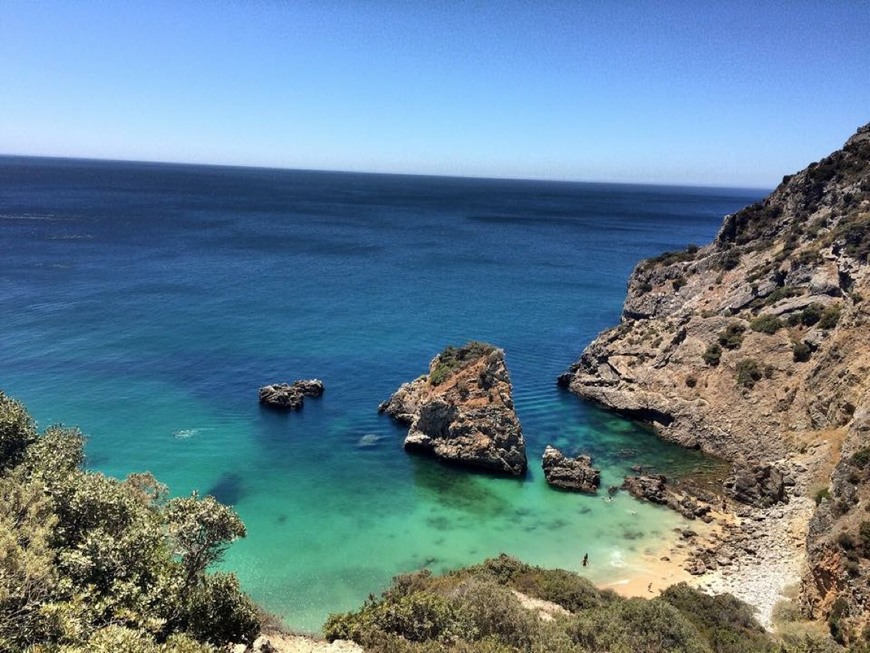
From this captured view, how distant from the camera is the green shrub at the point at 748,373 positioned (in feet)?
156

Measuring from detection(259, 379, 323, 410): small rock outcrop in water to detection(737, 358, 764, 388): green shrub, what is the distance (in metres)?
35.9

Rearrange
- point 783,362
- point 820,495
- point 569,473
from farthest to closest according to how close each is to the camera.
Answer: point 783,362
point 569,473
point 820,495

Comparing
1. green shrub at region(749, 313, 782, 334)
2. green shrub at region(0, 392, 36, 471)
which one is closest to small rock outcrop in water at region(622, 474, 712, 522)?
green shrub at region(749, 313, 782, 334)

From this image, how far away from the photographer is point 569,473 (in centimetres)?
4072

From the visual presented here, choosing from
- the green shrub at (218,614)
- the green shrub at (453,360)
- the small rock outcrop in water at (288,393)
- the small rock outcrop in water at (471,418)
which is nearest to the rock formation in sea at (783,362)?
the green shrub at (453,360)

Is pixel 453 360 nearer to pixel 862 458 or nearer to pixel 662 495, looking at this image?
pixel 662 495

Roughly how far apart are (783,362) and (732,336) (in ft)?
17.9

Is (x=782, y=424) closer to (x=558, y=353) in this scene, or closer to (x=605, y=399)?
(x=605, y=399)

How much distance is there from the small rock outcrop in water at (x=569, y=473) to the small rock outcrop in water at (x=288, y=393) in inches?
859

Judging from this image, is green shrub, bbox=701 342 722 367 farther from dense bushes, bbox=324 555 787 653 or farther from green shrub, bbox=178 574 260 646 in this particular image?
green shrub, bbox=178 574 260 646

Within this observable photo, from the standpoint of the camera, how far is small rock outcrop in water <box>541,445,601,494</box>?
132ft

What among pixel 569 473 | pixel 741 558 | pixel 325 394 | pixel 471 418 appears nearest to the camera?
pixel 741 558

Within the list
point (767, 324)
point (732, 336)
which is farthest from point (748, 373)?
point (767, 324)

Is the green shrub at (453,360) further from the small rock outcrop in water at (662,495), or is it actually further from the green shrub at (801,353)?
the green shrub at (801,353)
